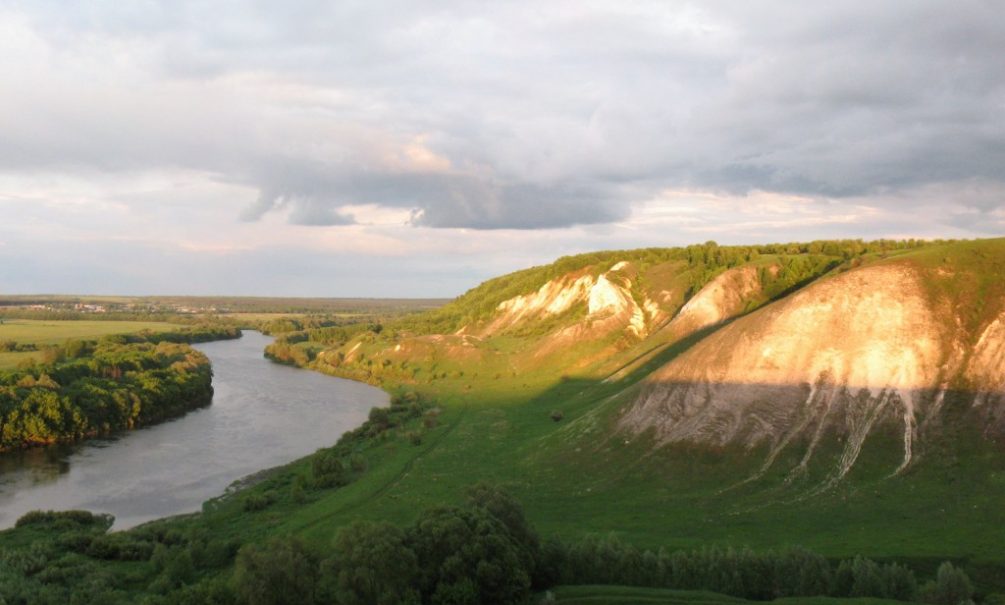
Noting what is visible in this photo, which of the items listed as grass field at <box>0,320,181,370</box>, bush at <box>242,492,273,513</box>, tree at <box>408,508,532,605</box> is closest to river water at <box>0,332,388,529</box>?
bush at <box>242,492,273,513</box>

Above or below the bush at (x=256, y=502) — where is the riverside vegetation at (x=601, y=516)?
above

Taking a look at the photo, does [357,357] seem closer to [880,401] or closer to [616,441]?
[616,441]

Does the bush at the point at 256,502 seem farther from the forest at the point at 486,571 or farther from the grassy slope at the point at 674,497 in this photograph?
the forest at the point at 486,571

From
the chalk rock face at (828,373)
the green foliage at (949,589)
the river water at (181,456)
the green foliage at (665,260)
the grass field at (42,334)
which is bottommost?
the river water at (181,456)

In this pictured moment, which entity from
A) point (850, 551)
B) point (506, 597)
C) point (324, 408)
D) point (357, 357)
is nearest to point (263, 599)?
point (506, 597)

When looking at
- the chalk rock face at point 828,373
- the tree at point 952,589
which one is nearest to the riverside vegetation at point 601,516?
the tree at point 952,589

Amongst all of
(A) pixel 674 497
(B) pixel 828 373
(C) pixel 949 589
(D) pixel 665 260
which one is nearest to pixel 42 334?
(D) pixel 665 260
